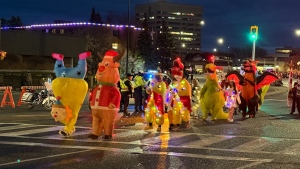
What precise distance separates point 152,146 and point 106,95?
Answer: 1.70m

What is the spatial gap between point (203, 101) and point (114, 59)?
530cm

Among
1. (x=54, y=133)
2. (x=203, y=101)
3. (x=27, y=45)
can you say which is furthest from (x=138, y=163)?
(x=27, y=45)

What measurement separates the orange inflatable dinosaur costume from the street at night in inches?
62.1

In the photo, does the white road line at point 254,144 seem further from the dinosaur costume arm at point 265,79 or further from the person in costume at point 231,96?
the dinosaur costume arm at point 265,79

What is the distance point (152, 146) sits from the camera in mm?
9695

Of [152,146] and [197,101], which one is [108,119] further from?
[197,101]

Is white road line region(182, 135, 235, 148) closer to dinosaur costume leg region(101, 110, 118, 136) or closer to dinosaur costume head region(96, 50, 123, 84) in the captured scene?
dinosaur costume leg region(101, 110, 118, 136)

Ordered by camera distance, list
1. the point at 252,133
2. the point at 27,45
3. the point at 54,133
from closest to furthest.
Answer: the point at 54,133
the point at 252,133
the point at 27,45

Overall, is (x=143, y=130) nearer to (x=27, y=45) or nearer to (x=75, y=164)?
(x=75, y=164)

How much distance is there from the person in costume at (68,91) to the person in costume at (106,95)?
0.58m

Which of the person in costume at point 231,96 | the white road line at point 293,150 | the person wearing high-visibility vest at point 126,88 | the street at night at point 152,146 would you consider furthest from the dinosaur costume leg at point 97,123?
the person in costume at point 231,96

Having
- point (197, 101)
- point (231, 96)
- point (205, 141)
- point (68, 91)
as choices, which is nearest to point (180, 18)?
point (197, 101)

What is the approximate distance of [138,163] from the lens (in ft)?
26.1

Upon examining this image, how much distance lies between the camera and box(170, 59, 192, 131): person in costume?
12.3 meters
